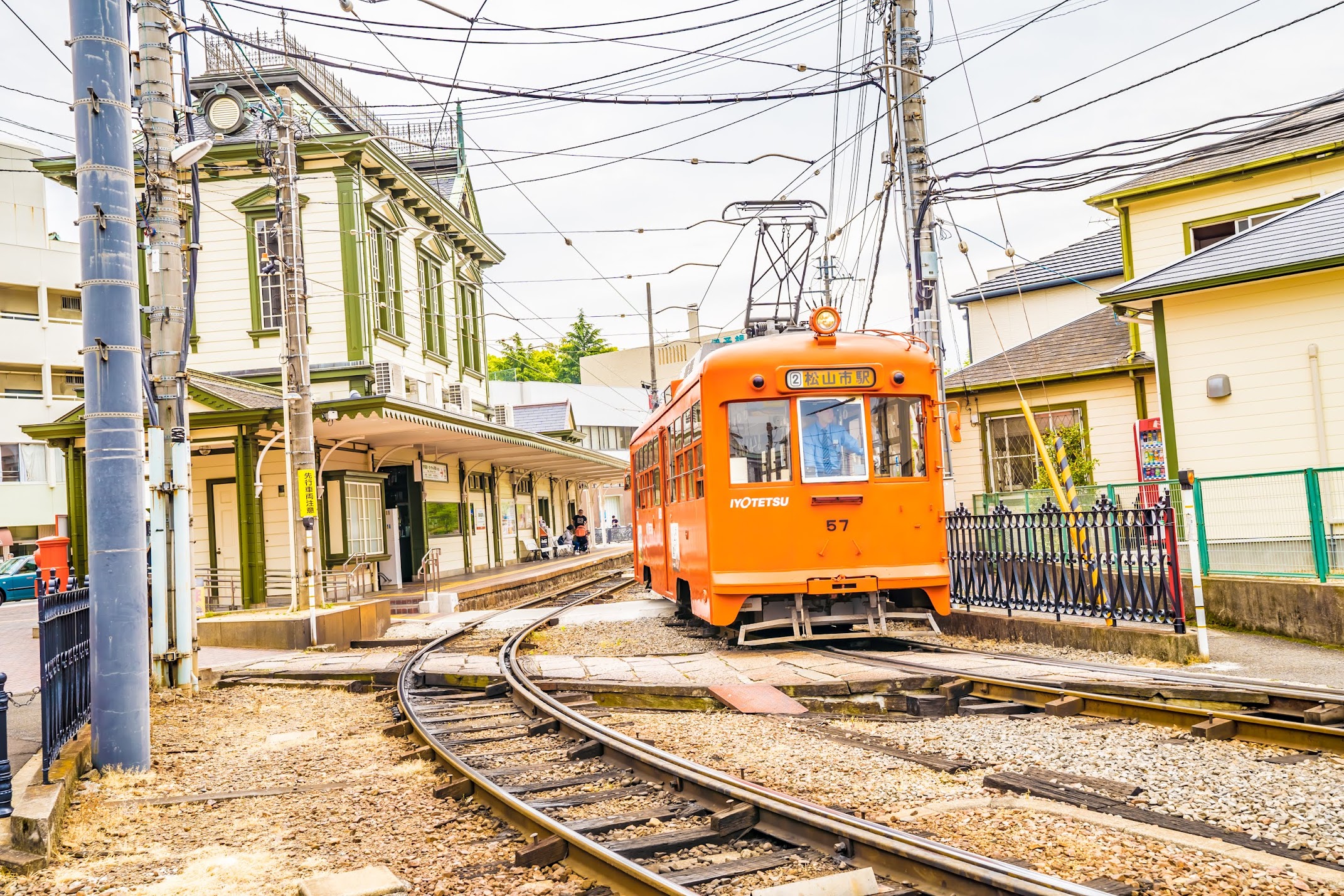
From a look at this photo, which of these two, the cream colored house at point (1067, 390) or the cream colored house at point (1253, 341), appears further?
the cream colored house at point (1067, 390)

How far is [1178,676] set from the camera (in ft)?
27.6

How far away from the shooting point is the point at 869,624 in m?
11.2

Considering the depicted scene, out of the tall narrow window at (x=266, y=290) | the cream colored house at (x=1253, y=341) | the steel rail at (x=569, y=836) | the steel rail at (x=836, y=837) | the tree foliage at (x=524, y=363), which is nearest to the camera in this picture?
the steel rail at (x=836, y=837)

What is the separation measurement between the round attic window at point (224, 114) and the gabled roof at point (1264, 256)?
18.0 m

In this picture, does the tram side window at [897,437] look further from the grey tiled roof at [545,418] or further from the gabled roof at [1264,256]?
the grey tiled roof at [545,418]

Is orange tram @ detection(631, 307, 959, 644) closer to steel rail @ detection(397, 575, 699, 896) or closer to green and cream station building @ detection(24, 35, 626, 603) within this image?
steel rail @ detection(397, 575, 699, 896)

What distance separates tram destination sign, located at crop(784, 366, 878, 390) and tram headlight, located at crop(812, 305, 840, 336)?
422 mm

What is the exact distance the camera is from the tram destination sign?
35.9ft

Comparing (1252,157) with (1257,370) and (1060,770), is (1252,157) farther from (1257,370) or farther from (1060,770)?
(1060,770)

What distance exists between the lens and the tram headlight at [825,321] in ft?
36.8

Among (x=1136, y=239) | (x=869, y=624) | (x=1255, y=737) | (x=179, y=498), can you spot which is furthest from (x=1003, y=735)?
(x=1136, y=239)

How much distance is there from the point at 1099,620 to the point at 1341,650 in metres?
1.99

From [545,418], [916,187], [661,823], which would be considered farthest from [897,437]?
[545,418]

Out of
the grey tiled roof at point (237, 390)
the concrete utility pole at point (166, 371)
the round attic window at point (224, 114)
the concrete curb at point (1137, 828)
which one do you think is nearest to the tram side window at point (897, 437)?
the concrete curb at point (1137, 828)
